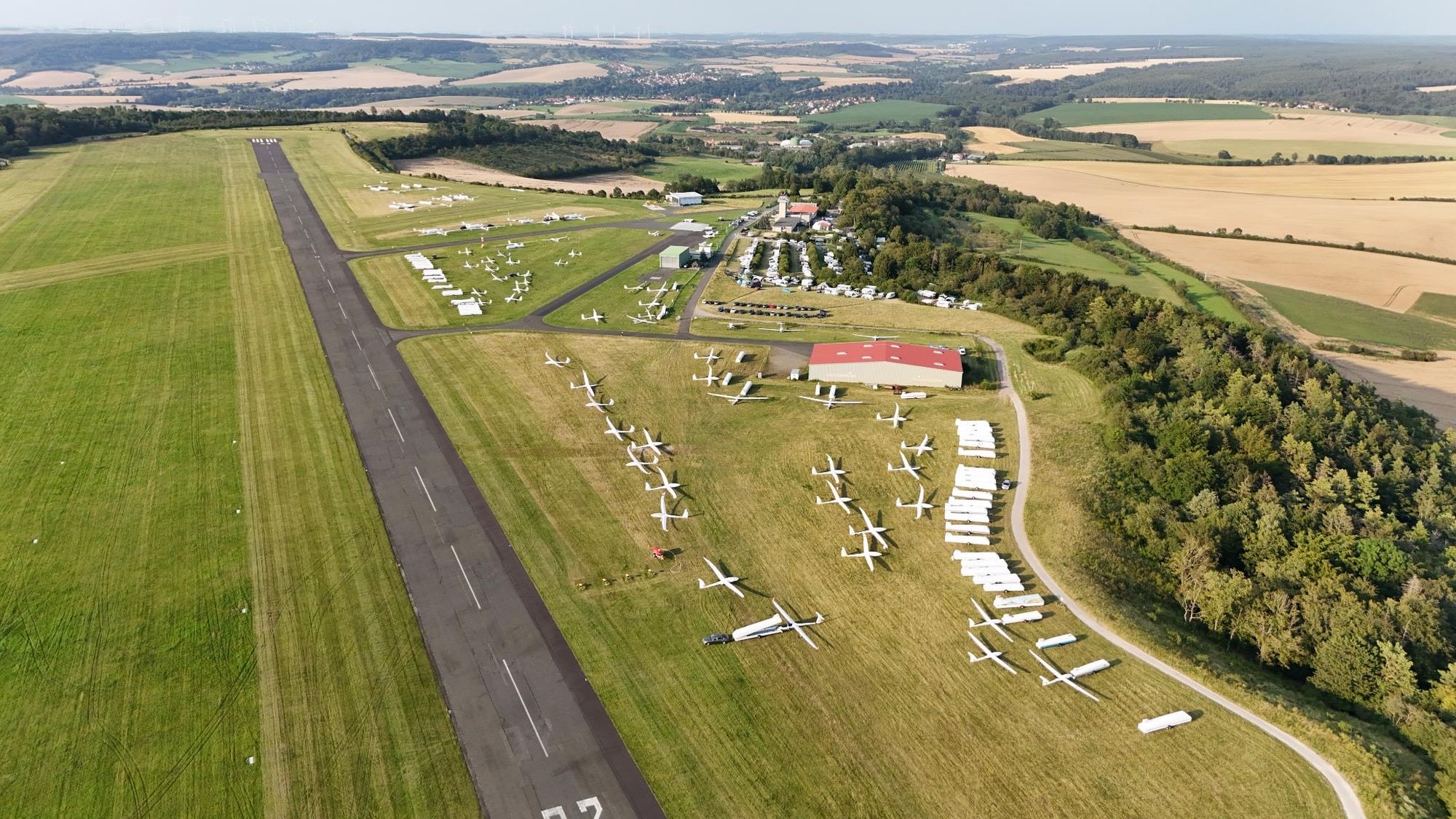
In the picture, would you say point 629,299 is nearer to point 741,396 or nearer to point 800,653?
point 741,396

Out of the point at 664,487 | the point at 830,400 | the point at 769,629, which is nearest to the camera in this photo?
the point at 769,629

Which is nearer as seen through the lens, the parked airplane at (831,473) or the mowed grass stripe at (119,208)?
the parked airplane at (831,473)

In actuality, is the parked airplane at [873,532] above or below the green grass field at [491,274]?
below

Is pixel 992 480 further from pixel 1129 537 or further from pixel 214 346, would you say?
pixel 214 346

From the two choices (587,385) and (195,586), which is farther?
(587,385)

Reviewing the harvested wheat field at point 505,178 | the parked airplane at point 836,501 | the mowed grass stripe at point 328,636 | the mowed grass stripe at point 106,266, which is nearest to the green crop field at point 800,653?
the parked airplane at point 836,501

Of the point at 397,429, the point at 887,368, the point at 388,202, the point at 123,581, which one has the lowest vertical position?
the point at 123,581

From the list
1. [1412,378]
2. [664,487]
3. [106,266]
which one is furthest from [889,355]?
[106,266]

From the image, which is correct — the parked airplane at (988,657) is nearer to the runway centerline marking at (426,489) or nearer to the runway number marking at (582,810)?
the runway number marking at (582,810)

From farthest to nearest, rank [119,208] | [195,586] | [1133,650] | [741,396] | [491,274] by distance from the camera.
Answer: [119,208], [491,274], [741,396], [195,586], [1133,650]
